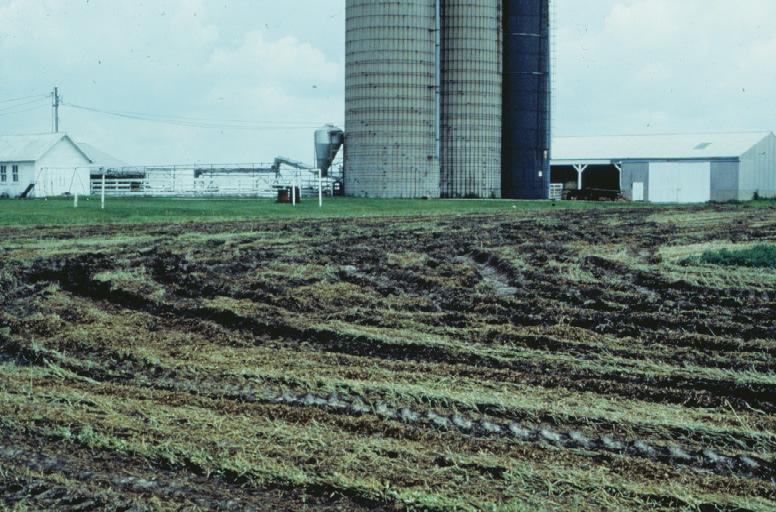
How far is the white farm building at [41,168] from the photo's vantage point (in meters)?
63.9

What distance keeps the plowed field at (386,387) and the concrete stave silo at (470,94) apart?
37880 millimetres

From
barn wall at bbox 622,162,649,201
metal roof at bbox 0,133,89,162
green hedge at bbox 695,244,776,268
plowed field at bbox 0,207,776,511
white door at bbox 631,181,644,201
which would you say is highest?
metal roof at bbox 0,133,89,162

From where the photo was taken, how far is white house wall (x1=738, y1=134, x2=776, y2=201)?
193 feet

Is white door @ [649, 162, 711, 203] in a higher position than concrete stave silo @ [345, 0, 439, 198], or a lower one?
lower

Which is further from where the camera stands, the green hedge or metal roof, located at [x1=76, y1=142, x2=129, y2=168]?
metal roof, located at [x1=76, y1=142, x2=129, y2=168]

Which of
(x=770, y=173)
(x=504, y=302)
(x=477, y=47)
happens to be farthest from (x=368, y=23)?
(x=504, y=302)

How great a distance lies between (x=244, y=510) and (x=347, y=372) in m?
2.60

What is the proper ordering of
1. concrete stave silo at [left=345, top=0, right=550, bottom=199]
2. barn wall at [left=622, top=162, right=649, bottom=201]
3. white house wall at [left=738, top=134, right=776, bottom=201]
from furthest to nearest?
1. barn wall at [left=622, top=162, right=649, bottom=201]
2. white house wall at [left=738, top=134, right=776, bottom=201]
3. concrete stave silo at [left=345, top=0, right=550, bottom=199]

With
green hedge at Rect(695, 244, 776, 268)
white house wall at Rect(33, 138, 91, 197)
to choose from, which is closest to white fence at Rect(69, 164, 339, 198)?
white house wall at Rect(33, 138, 91, 197)

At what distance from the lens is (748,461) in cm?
487

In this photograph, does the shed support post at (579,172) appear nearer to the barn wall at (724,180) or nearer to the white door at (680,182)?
the white door at (680,182)

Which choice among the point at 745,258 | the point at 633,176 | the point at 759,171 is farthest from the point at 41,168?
the point at 745,258

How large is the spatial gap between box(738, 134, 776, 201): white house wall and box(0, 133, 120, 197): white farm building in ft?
118

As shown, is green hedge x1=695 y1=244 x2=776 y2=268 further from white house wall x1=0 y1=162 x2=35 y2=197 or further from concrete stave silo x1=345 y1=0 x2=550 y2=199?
white house wall x1=0 y1=162 x2=35 y2=197
